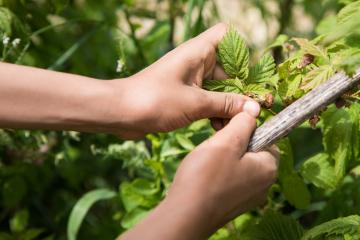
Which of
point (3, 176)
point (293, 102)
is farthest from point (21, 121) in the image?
point (3, 176)

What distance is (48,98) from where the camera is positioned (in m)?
1.14

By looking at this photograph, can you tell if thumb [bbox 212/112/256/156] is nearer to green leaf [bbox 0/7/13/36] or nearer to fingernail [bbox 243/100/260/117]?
fingernail [bbox 243/100/260/117]

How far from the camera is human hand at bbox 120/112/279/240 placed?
98 cm

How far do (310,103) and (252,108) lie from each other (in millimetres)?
140

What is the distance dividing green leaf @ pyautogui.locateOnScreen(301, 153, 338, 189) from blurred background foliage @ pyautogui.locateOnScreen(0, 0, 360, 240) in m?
0.13

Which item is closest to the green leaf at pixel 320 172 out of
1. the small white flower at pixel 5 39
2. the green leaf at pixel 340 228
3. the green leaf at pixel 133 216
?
the green leaf at pixel 340 228

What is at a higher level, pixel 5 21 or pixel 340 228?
pixel 5 21

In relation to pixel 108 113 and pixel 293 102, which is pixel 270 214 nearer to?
pixel 293 102

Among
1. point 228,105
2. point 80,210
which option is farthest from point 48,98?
point 80,210

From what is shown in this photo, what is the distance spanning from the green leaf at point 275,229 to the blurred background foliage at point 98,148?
16 centimetres

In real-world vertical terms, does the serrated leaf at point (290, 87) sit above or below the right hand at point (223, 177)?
above

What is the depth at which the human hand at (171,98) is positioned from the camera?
1.14 meters

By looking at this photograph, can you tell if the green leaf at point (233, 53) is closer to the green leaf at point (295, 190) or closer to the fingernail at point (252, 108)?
the fingernail at point (252, 108)

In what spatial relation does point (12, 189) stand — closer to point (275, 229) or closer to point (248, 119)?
point (275, 229)
